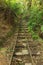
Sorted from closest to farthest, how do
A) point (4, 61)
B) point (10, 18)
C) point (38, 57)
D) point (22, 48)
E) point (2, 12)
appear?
point (4, 61) → point (38, 57) → point (22, 48) → point (2, 12) → point (10, 18)

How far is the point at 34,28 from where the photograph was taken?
18.3 meters

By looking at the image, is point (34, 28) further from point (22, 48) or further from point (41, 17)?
point (22, 48)

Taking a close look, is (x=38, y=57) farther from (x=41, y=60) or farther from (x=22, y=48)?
(x=22, y=48)

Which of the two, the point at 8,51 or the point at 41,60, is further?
the point at 8,51

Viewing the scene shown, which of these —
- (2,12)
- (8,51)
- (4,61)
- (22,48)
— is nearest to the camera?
(4,61)

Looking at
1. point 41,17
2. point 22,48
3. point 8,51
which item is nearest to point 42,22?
point 41,17

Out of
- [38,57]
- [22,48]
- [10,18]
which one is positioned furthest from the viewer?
[10,18]

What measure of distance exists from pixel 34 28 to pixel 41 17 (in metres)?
1.68

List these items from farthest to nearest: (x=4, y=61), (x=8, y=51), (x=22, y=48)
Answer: (x=22, y=48) < (x=8, y=51) < (x=4, y=61)

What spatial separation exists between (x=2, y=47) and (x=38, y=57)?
9.51 feet

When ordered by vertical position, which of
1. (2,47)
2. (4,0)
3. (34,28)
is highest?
(4,0)

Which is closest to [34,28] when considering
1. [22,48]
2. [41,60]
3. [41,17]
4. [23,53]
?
[41,17]

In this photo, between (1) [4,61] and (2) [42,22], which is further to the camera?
(2) [42,22]

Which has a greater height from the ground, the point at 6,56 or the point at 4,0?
the point at 4,0
